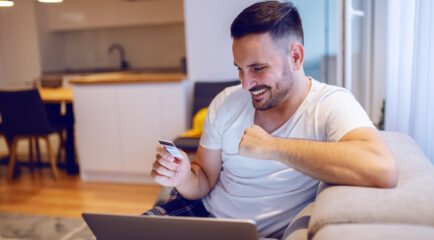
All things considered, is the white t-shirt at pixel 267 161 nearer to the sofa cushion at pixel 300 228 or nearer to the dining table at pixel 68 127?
the sofa cushion at pixel 300 228

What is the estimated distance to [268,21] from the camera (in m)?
1.12

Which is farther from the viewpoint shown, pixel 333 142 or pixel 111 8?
pixel 111 8

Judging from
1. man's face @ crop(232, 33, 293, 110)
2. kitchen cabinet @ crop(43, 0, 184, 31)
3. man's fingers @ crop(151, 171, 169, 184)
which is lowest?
man's fingers @ crop(151, 171, 169, 184)

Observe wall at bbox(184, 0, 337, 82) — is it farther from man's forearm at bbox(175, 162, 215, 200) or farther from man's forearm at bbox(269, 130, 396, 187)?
man's forearm at bbox(269, 130, 396, 187)

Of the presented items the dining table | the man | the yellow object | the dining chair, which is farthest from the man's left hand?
the dining table

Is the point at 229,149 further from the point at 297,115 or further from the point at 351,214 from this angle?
the point at 351,214

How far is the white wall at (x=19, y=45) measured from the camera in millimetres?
5633

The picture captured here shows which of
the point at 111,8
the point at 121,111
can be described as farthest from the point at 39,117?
the point at 111,8

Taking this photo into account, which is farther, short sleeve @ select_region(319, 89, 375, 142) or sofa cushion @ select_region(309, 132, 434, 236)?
short sleeve @ select_region(319, 89, 375, 142)

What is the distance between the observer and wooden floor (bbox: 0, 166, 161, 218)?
281cm

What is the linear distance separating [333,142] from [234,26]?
0.46 metres

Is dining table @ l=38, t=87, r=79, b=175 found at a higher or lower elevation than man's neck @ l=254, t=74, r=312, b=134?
lower

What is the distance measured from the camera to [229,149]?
126 centimetres

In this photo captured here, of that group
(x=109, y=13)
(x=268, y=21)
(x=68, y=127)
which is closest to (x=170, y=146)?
(x=268, y=21)
